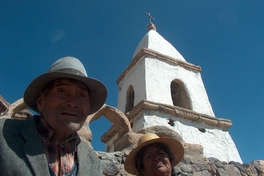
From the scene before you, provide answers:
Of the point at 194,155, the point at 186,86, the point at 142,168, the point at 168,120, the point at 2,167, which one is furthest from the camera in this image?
the point at 186,86

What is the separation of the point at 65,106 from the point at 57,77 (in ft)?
0.77

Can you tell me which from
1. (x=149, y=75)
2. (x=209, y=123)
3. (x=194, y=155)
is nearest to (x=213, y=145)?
(x=209, y=123)

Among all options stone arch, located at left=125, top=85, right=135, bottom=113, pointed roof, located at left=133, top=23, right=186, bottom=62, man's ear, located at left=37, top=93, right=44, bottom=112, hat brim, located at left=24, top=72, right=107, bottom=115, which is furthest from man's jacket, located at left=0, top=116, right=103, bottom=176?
pointed roof, located at left=133, top=23, right=186, bottom=62

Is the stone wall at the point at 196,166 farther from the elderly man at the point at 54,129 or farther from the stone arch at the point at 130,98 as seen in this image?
the stone arch at the point at 130,98

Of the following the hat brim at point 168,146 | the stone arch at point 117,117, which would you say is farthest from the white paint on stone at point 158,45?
the hat brim at point 168,146

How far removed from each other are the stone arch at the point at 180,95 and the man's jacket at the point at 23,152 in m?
10.7

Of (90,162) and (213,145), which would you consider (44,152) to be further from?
(213,145)

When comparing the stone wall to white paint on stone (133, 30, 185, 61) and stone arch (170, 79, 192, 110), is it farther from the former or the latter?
white paint on stone (133, 30, 185, 61)

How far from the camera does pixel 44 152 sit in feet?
5.86

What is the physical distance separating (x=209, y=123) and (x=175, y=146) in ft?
28.9

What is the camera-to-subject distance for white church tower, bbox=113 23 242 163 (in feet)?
34.6

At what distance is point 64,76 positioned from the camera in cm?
200

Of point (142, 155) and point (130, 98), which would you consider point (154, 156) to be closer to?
point (142, 155)

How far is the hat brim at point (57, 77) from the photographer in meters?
2.01
